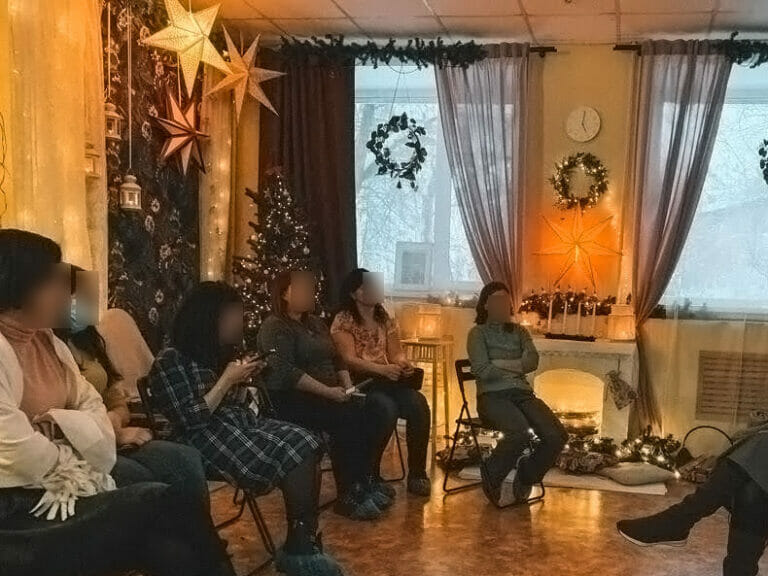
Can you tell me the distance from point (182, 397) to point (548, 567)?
162 cm

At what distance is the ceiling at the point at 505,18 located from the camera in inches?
196

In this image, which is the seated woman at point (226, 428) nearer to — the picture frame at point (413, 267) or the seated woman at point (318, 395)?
the seated woman at point (318, 395)

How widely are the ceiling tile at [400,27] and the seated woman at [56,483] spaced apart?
11.7 ft

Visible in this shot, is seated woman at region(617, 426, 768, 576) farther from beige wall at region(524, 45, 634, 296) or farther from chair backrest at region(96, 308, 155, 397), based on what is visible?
beige wall at region(524, 45, 634, 296)

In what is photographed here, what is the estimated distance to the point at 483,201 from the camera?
19.3 ft

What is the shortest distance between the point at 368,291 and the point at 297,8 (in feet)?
6.29

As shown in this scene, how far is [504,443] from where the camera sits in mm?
4352

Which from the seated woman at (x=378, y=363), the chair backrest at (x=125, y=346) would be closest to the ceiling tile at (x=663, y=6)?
the seated woman at (x=378, y=363)

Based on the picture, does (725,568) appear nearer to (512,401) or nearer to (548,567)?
(548,567)

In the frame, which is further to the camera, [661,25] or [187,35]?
[661,25]

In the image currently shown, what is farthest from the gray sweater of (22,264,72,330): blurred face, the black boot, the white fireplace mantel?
(22,264,72,330): blurred face

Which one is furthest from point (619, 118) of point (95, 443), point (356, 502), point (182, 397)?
point (95, 443)

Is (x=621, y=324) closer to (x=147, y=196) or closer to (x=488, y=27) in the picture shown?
(x=488, y=27)

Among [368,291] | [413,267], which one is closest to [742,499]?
[368,291]
